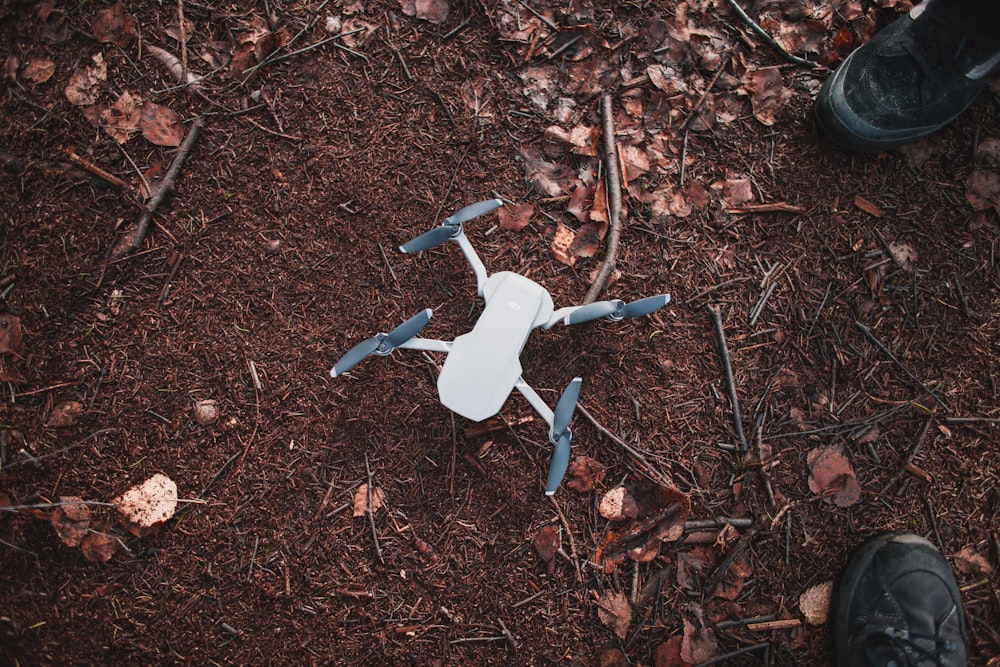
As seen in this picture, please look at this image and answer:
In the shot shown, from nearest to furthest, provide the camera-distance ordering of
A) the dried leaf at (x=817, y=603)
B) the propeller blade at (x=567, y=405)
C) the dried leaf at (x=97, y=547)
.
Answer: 1. the propeller blade at (x=567, y=405)
2. the dried leaf at (x=97, y=547)
3. the dried leaf at (x=817, y=603)

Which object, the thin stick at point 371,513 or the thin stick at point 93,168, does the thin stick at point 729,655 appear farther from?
the thin stick at point 93,168

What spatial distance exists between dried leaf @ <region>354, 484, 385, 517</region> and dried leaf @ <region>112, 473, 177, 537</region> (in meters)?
0.76

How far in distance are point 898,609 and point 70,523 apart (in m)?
3.52

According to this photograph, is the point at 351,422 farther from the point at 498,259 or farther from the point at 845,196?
the point at 845,196

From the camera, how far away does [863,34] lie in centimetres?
257

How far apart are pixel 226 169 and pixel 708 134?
2190 mm

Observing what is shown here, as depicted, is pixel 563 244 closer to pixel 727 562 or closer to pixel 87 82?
pixel 727 562

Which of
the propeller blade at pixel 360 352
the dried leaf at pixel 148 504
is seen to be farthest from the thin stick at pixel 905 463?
the dried leaf at pixel 148 504

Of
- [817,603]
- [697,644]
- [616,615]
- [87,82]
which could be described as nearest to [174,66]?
[87,82]

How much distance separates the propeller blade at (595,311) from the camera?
77.7 inches

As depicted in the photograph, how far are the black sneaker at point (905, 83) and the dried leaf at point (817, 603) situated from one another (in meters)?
1.95

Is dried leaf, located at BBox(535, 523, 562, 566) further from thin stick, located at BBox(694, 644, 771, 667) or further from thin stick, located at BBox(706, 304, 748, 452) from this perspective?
thin stick, located at BBox(706, 304, 748, 452)

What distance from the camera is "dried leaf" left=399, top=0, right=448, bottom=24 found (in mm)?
2523

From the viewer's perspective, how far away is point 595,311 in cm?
199
